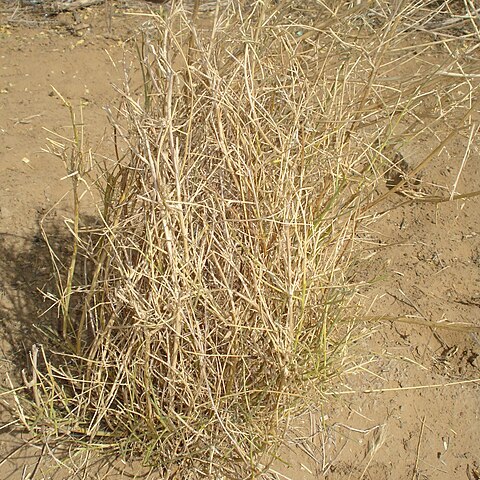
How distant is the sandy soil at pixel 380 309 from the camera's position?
6.89 feet

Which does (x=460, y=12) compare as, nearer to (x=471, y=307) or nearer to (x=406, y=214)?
(x=406, y=214)

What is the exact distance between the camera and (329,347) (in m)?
2.08

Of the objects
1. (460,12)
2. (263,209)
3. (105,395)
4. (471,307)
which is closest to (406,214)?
(471,307)

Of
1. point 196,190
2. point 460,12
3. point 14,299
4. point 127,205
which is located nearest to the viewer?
point 196,190

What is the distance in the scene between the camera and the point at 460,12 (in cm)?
449

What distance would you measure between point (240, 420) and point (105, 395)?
383 millimetres

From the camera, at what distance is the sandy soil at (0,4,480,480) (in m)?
2.10

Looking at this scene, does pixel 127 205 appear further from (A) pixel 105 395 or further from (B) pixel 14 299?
(B) pixel 14 299

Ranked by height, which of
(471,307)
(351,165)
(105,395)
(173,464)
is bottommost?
(471,307)

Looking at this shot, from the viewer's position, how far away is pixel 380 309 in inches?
98.5

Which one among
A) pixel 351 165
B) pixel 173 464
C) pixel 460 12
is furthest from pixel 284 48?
pixel 460 12

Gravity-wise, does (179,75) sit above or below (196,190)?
above

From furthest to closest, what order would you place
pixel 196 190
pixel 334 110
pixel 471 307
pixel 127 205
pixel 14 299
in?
pixel 471 307 < pixel 14 299 < pixel 334 110 < pixel 127 205 < pixel 196 190

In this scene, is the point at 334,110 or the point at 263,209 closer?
the point at 263,209
